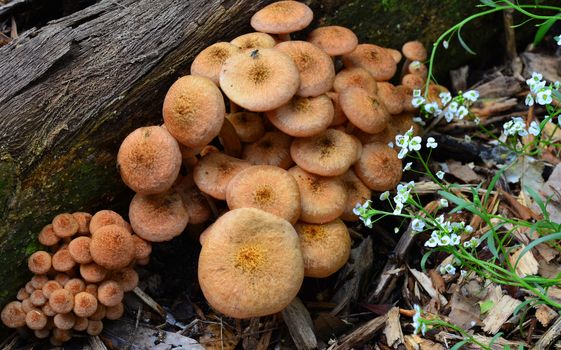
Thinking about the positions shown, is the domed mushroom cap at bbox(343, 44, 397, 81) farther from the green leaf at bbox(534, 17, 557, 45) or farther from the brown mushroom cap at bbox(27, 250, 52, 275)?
the brown mushroom cap at bbox(27, 250, 52, 275)

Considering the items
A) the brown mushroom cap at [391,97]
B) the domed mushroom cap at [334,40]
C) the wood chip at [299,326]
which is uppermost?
the domed mushroom cap at [334,40]

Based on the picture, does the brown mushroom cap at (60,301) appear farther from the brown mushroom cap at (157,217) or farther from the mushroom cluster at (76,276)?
the brown mushroom cap at (157,217)

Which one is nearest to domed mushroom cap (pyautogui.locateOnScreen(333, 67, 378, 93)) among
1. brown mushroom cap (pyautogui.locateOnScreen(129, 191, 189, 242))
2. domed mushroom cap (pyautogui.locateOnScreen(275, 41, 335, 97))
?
domed mushroom cap (pyautogui.locateOnScreen(275, 41, 335, 97))

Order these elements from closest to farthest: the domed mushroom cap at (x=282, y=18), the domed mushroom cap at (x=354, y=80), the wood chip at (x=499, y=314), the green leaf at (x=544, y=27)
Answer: the green leaf at (x=544, y=27), the wood chip at (x=499, y=314), the domed mushroom cap at (x=282, y=18), the domed mushroom cap at (x=354, y=80)

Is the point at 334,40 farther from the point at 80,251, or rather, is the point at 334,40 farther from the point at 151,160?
the point at 80,251

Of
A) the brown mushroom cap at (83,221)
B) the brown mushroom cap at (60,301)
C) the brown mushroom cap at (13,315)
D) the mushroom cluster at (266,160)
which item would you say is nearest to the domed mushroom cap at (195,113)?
the mushroom cluster at (266,160)

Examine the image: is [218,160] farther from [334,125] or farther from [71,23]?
[71,23]
